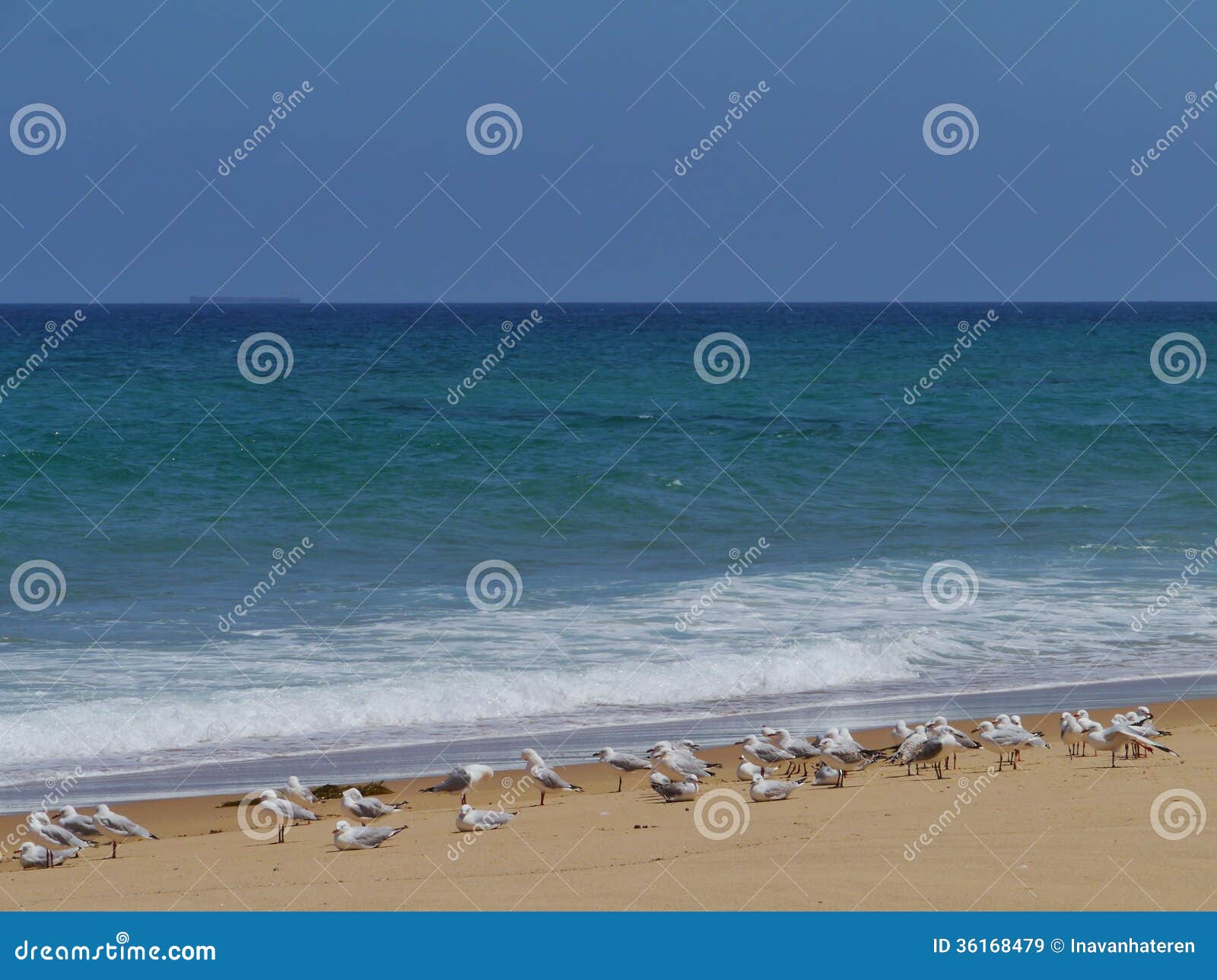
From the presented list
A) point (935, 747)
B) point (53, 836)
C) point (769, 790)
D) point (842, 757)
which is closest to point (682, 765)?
point (769, 790)

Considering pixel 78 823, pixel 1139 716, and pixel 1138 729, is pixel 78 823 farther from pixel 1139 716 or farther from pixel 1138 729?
pixel 1139 716

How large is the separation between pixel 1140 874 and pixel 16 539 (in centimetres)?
1483

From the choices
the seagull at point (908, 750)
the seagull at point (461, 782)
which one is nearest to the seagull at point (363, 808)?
the seagull at point (461, 782)

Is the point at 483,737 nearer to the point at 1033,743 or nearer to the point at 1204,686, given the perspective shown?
the point at 1033,743

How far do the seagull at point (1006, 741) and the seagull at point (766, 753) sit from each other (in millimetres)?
1239

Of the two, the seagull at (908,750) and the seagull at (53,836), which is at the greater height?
the seagull at (908,750)

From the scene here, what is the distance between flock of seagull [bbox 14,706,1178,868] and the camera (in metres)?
7.40

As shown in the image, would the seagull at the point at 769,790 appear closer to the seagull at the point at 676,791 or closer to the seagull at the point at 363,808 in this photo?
the seagull at the point at 676,791

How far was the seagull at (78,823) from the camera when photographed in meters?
7.38

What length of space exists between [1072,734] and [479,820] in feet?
13.1

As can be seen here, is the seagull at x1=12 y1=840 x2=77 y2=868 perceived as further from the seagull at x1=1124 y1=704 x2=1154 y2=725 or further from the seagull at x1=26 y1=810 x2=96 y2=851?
the seagull at x1=1124 y1=704 x2=1154 y2=725

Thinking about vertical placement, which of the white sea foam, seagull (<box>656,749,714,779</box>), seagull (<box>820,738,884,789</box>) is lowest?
seagull (<box>656,749,714,779</box>)

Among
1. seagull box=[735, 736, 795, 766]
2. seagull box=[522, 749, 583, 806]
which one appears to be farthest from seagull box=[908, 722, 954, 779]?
seagull box=[522, 749, 583, 806]

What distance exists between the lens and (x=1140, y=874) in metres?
5.80
